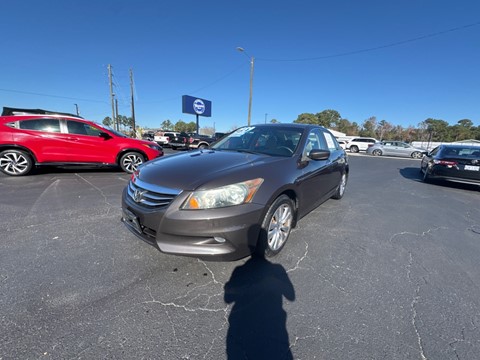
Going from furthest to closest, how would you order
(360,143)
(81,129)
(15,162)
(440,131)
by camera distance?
(440,131), (360,143), (81,129), (15,162)

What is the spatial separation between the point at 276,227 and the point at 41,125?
23.0ft

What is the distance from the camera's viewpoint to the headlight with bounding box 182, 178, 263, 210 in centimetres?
213

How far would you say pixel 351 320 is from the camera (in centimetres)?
191

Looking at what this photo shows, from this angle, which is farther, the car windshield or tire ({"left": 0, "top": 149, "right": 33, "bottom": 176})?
tire ({"left": 0, "top": 149, "right": 33, "bottom": 176})

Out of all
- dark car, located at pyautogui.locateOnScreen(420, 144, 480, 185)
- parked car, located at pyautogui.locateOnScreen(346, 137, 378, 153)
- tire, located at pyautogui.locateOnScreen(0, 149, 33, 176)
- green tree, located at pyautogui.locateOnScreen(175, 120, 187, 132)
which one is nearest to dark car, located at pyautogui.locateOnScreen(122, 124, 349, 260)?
tire, located at pyautogui.locateOnScreen(0, 149, 33, 176)

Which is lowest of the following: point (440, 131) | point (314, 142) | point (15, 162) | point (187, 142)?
point (15, 162)

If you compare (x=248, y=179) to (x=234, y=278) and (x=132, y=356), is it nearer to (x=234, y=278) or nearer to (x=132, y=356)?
(x=234, y=278)

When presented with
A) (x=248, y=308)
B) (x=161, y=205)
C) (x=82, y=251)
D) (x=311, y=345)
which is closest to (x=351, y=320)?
(x=311, y=345)

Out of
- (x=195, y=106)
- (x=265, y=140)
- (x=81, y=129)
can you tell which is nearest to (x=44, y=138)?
(x=81, y=129)

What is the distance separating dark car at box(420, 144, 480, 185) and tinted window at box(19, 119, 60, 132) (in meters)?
11.1

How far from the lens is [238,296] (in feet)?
6.97

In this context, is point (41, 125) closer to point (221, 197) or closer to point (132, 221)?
point (132, 221)

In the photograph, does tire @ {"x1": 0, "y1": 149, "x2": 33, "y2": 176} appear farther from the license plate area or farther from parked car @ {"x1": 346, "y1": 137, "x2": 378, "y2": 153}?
parked car @ {"x1": 346, "y1": 137, "x2": 378, "y2": 153}

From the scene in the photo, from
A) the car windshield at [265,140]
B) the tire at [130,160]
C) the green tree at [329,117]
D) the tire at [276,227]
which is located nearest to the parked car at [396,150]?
the tire at [130,160]
